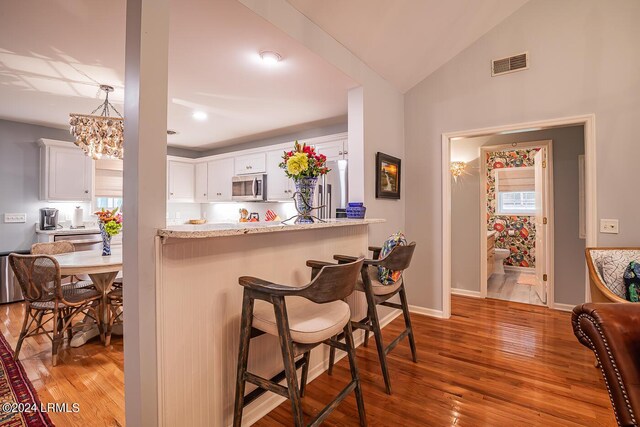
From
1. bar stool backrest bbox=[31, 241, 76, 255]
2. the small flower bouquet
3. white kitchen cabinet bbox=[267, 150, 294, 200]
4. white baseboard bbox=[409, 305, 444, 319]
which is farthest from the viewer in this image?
white kitchen cabinet bbox=[267, 150, 294, 200]

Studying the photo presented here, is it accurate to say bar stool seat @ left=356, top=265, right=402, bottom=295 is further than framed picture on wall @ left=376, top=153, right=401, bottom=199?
No

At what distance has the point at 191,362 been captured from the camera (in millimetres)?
1444

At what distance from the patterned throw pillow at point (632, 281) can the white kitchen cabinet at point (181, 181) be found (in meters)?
6.09

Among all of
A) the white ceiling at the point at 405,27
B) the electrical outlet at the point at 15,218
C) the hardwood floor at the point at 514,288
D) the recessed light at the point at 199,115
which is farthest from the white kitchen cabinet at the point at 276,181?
the electrical outlet at the point at 15,218

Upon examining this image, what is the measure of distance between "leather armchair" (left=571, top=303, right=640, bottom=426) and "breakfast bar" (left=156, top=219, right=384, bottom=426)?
1.36m

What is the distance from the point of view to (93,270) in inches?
98.6

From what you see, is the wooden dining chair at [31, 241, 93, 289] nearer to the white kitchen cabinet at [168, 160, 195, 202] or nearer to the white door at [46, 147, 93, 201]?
the white door at [46, 147, 93, 201]

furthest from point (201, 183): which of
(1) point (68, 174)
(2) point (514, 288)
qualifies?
(2) point (514, 288)

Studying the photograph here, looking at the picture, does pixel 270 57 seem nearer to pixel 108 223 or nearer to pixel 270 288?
pixel 270 288

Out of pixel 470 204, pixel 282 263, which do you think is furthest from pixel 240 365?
pixel 470 204

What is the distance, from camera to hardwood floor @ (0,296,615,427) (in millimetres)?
1785

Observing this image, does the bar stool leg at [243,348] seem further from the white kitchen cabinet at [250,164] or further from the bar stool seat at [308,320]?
the white kitchen cabinet at [250,164]

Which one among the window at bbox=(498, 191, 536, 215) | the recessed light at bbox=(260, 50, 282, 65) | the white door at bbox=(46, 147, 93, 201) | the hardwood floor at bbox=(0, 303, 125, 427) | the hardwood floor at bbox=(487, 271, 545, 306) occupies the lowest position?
the hardwood floor at bbox=(0, 303, 125, 427)

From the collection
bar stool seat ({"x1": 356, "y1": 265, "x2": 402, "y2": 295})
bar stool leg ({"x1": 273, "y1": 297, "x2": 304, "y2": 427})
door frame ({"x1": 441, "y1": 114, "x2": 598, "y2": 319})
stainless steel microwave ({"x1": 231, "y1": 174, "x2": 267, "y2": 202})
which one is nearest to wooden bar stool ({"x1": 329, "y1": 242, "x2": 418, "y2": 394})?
bar stool seat ({"x1": 356, "y1": 265, "x2": 402, "y2": 295})
